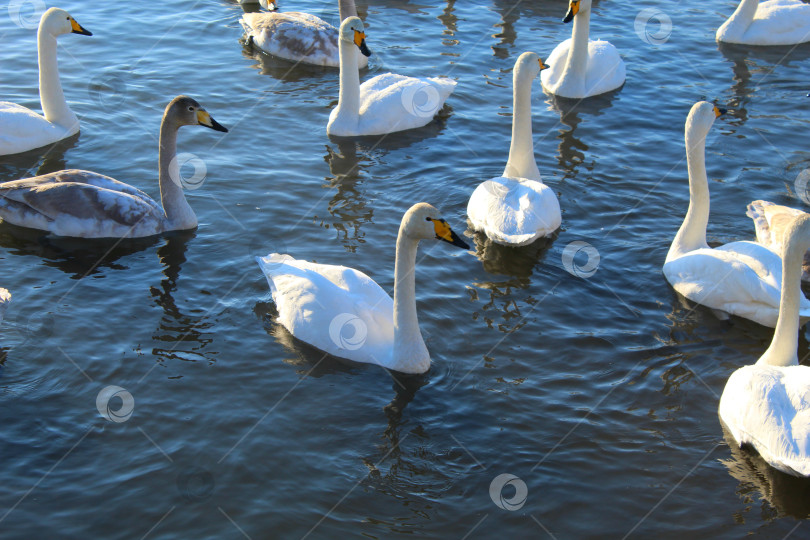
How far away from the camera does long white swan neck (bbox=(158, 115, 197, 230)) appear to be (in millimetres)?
9914

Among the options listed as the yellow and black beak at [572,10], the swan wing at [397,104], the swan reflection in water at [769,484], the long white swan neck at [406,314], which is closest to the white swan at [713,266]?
the swan reflection in water at [769,484]

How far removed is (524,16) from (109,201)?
10.1m

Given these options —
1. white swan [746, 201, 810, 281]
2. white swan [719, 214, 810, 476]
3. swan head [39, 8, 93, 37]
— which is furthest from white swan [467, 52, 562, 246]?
swan head [39, 8, 93, 37]

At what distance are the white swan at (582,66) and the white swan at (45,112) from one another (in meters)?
7.08

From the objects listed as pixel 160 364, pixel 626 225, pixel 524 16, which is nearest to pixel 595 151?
pixel 626 225

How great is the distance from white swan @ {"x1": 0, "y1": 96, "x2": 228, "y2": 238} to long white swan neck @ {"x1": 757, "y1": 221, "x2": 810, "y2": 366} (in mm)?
5932

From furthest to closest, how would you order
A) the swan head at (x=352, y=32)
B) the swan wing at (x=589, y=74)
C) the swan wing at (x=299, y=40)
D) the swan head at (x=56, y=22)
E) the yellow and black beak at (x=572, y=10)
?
the swan wing at (x=299, y=40)
the swan wing at (x=589, y=74)
the yellow and black beak at (x=572, y=10)
the swan head at (x=352, y=32)
the swan head at (x=56, y=22)

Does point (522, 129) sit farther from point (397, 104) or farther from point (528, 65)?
point (397, 104)

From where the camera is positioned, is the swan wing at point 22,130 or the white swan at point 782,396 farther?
the swan wing at point 22,130

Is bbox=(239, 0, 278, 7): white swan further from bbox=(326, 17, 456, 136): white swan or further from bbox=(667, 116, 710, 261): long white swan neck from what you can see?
bbox=(667, 116, 710, 261): long white swan neck

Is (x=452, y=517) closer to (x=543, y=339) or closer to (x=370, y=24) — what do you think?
(x=543, y=339)

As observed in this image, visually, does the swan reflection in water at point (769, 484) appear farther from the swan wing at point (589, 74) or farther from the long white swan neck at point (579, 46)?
the long white swan neck at point (579, 46)

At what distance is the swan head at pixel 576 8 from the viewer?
516 inches

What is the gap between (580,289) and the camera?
30.5ft
